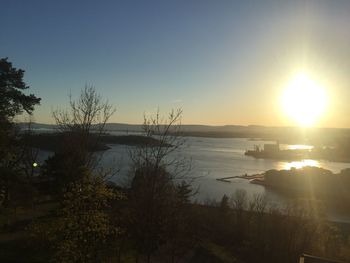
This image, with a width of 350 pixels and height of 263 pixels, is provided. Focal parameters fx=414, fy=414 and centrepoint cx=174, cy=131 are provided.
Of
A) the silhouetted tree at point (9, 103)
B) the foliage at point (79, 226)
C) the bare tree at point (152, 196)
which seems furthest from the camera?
the silhouetted tree at point (9, 103)

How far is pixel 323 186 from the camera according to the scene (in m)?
59.2

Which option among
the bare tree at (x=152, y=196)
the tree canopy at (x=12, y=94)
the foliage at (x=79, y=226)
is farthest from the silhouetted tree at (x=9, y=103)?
the foliage at (x=79, y=226)

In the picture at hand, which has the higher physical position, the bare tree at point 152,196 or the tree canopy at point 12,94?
the tree canopy at point 12,94

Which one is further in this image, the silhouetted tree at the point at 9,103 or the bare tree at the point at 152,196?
the silhouetted tree at the point at 9,103

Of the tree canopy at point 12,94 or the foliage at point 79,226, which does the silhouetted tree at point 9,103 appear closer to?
the tree canopy at point 12,94

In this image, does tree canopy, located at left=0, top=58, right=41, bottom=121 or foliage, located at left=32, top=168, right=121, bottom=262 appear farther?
tree canopy, located at left=0, top=58, right=41, bottom=121

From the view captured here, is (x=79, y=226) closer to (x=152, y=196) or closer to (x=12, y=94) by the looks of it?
(x=152, y=196)

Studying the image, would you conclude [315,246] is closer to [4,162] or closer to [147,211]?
[147,211]

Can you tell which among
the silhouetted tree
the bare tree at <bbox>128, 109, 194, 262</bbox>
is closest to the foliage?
the bare tree at <bbox>128, 109, 194, 262</bbox>

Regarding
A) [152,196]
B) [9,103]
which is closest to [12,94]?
[9,103]

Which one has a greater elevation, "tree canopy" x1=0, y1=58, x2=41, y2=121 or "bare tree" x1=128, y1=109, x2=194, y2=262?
"tree canopy" x1=0, y1=58, x2=41, y2=121

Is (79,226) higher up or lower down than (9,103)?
lower down

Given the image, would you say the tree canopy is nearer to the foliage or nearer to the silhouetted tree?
the silhouetted tree

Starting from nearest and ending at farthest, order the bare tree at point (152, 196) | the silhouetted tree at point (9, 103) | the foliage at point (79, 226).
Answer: the foliage at point (79, 226) → the bare tree at point (152, 196) → the silhouetted tree at point (9, 103)
